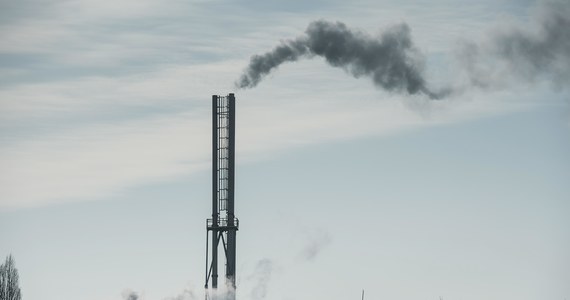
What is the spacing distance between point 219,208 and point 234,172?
2.80 m

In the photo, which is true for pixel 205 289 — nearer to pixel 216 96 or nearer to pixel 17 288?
pixel 216 96

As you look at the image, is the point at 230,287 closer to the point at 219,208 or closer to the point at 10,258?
the point at 219,208

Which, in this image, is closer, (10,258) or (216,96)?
(216,96)

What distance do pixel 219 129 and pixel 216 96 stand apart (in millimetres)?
2402

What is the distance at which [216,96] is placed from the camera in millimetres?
103562

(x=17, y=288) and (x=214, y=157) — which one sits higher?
(x=214, y=157)

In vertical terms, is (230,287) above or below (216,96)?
below

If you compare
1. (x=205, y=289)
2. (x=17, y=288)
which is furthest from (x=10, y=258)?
(x=205, y=289)

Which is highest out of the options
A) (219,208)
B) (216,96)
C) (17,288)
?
(216,96)

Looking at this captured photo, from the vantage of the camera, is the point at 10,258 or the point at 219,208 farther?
the point at 10,258

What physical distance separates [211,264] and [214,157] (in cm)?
768

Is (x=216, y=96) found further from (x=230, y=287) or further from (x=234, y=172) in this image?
(x=230, y=287)

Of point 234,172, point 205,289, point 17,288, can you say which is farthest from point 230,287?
point 17,288

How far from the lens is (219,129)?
339ft
